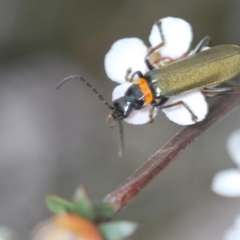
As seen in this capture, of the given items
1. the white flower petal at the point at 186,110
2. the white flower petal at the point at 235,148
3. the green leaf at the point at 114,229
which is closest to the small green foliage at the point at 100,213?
the green leaf at the point at 114,229

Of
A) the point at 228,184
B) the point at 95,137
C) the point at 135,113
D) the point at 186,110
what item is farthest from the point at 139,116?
the point at 95,137

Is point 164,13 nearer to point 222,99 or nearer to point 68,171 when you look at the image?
point 68,171

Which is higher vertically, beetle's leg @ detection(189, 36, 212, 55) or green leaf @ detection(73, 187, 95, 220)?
green leaf @ detection(73, 187, 95, 220)

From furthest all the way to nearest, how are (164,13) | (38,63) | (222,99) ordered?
(38,63) → (164,13) → (222,99)

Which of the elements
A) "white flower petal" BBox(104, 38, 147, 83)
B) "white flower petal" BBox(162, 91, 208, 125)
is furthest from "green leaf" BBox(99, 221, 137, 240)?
"white flower petal" BBox(104, 38, 147, 83)

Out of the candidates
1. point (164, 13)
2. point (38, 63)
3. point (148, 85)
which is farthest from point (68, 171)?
point (148, 85)

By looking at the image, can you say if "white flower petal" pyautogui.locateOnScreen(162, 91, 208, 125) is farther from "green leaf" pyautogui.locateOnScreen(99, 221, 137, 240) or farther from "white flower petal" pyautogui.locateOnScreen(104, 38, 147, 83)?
"green leaf" pyautogui.locateOnScreen(99, 221, 137, 240)
